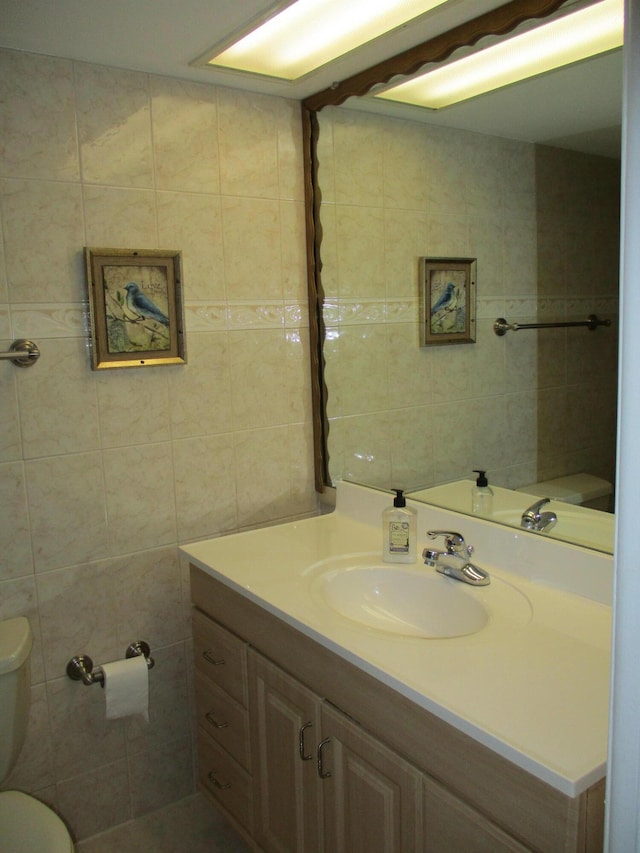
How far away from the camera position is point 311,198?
215cm

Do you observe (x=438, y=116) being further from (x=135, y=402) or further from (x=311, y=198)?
(x=135, y=402)

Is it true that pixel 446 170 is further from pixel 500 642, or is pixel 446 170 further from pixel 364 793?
pixel 364 793

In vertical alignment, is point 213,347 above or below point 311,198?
below

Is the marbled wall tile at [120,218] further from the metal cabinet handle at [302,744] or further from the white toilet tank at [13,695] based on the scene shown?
the metal cabinet handle at [302,744]

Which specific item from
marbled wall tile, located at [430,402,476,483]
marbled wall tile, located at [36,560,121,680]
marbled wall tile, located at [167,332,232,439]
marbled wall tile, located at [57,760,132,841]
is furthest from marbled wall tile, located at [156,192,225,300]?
marbled wall tile, located at [57,760,132,841]

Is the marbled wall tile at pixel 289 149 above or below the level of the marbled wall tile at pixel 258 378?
above

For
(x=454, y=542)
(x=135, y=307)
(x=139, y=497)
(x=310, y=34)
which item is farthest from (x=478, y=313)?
(x=139, y=497)

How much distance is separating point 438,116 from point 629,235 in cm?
141

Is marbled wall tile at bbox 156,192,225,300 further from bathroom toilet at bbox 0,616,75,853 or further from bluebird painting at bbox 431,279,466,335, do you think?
bathroom toilet at bbox 0,616,75,853

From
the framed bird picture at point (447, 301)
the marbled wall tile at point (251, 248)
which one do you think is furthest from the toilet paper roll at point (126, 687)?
the framed bird picture at point (447, 301)

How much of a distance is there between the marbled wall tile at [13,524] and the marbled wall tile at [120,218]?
2.08 feet

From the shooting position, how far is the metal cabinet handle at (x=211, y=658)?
1834 mm

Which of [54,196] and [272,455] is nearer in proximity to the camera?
[54,196]

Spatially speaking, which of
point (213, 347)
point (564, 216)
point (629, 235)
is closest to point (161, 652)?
point (213, 347)
